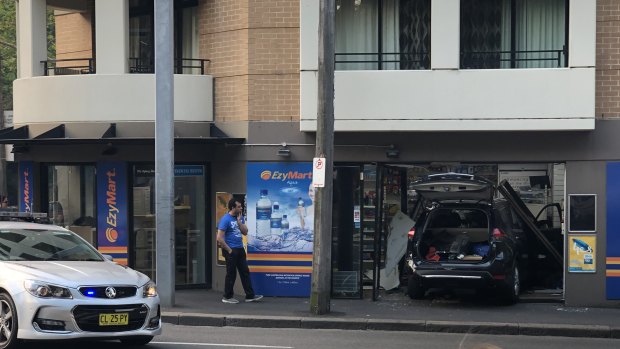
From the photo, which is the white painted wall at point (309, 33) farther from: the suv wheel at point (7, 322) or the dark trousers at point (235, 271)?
the suv wheel at point (7, 322)

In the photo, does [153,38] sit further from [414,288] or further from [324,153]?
[414,288]

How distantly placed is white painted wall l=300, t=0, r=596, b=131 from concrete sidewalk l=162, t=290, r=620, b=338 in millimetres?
2977

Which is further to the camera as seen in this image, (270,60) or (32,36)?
(32,36)

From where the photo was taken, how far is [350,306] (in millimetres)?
14750

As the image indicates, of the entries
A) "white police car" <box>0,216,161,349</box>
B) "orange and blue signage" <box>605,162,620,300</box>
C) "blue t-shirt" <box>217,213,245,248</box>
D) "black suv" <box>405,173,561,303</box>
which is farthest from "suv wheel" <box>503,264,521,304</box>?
"white police car" <box>0,216,161,349</box>

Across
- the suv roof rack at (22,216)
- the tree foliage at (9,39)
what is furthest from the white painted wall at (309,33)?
the tree foliage at (9,39)

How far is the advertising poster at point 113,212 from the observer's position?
16.5 meters

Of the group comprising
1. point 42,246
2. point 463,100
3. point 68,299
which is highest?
point 463,100

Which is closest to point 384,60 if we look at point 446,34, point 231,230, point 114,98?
point 446,34

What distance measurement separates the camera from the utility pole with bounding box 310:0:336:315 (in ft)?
44.2

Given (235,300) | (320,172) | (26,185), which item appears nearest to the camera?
(320,172)

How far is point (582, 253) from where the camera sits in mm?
14953

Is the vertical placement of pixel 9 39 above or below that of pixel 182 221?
above

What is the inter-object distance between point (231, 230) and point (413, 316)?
3.36 meters
